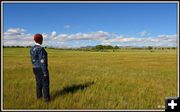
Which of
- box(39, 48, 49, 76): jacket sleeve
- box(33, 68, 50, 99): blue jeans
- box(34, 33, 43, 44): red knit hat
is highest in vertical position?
box(34, 33, 43, 44): red knit hat

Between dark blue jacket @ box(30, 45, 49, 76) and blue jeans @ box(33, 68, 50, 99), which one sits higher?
dark blue jacket @ box(30, 45, 49, 76)

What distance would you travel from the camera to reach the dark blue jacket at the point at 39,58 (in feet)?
29.3

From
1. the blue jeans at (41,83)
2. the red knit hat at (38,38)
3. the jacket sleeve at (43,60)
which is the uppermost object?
the red knit hat at (38,38)

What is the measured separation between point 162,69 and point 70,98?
2.65 meters

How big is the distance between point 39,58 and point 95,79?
1952 mm

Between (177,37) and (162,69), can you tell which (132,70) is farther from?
(177,37)

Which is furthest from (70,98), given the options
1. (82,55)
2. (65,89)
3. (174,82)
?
(174,82)

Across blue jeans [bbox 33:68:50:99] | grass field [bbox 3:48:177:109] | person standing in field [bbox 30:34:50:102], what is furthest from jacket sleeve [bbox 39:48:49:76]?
grass field [bbox 3:48:177:109]

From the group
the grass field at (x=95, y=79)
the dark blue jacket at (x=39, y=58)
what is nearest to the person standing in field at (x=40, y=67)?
the dark blue jacket at (x=39, y=58)

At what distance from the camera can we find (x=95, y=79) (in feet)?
34.1

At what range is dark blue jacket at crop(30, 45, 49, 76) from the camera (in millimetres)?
8945

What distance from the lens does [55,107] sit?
9.59 metres

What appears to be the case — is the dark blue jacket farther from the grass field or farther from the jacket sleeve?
the grass field

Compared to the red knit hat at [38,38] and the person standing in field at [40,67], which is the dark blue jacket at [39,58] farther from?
the red knit hat at [38,38]
